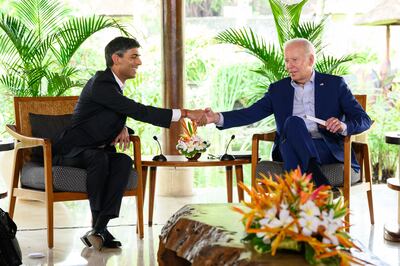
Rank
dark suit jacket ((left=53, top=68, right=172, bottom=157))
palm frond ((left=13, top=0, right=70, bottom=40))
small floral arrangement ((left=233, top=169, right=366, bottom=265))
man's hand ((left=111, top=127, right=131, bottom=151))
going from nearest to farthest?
small floral arrangement ((left=233, top=169, right=366, bottom=265))
dark suit jacket ((left=53, top=68, right=172, bottom=157))
man's hand ((left=111, top=127, right=131, bottom=151))
palm frond ((left=13, top=0, right=70, bottom=40))

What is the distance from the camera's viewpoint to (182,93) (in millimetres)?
7176

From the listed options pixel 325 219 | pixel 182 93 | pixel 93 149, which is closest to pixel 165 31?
pixel 182 93

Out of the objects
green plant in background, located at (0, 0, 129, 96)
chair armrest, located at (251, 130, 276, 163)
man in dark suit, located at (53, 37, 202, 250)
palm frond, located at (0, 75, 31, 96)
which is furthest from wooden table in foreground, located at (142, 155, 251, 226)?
palm frond, located at (0, 75, 31, 96)

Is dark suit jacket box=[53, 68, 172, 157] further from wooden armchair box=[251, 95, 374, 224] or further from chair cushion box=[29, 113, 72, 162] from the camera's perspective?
wooden armchair box=[251, 95, 374, 224]

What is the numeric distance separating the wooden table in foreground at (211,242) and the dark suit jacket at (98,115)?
55.1 inches

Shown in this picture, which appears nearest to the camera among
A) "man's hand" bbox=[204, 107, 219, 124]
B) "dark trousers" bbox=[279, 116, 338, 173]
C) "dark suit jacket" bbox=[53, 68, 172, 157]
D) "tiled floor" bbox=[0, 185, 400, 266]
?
"tiled floor" bbox=[0, 185, 400, 266]

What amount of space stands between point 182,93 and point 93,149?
1911mm

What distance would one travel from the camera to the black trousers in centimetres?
521

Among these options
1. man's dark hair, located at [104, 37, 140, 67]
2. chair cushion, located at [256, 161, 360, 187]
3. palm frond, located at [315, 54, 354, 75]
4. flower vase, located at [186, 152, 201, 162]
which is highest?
man's dark hair, located at [104, 37, 140, 67]

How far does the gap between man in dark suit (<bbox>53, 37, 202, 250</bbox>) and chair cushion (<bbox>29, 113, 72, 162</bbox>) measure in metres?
0.17

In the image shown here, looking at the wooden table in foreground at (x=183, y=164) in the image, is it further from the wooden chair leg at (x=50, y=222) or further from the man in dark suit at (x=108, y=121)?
the wooden chair leg at (x=50, y=222)

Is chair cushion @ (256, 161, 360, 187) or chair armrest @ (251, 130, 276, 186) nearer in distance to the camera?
chair cushion @ (256, 161, 360, 187)

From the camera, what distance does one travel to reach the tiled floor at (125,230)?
5.05 m

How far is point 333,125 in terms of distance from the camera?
528 centimetres
